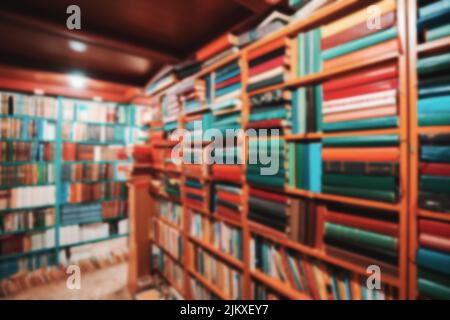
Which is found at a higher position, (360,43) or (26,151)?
(360,43)

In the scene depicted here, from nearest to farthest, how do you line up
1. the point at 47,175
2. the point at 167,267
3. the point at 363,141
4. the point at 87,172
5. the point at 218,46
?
the point at 363,141 < the point at 218,46 < the point at 167,267 < the point at 47,175 < the point at 87,172

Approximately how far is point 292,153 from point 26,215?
3427 millimetres

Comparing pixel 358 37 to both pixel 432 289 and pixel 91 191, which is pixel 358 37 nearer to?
pixel 432 289

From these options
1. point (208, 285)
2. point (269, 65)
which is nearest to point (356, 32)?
point (269, 65)

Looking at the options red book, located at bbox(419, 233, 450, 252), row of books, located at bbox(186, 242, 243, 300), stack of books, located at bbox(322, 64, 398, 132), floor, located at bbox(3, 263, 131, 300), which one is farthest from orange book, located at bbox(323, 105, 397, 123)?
floor, located at bbox(3, 263, 131, 300)

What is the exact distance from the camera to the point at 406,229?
0.87 m

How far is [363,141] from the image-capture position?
3.12ft

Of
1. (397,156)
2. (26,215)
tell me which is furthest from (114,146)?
(397,156)

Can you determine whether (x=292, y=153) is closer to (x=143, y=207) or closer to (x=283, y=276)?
(x=283, y=276)

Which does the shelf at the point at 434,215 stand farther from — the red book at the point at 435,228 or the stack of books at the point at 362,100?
the stack of books at the point at 362,100

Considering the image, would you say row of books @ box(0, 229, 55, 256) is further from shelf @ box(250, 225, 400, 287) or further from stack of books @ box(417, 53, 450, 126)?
stack of books @ box(417, 53, 450, 126)

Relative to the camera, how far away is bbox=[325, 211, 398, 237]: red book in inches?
35.5

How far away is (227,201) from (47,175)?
2784mm
